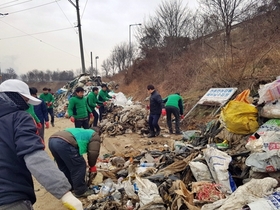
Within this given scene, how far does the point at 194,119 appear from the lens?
8445 millimetres

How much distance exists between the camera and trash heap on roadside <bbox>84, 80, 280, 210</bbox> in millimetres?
2465

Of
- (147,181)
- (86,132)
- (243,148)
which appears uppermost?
(86,132)

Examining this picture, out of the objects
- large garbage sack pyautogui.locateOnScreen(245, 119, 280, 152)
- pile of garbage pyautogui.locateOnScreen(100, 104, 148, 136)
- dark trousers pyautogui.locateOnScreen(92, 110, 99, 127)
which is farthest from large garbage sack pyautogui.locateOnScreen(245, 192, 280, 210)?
dark trousers pyautogui.locateOnScreen(92, 110, 99, 127)

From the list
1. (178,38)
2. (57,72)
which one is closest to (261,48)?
(178,38)

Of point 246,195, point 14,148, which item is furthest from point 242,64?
point 14,148

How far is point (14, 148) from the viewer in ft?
4.96

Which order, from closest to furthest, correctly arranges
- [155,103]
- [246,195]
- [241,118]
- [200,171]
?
[246,195] → [200,171] → [241,118] → [155,103]

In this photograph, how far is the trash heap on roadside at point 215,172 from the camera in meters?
2.46

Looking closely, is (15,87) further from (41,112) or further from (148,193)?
(41,112)

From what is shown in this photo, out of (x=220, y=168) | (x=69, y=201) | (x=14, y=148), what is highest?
(x=14, y=148)

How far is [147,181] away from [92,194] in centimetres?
102

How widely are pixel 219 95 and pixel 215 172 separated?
5.28 m

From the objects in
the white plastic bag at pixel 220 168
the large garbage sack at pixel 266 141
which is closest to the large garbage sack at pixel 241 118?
the large garbage sack at pixel 266 141

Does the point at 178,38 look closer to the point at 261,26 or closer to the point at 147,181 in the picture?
the point at 261,26
